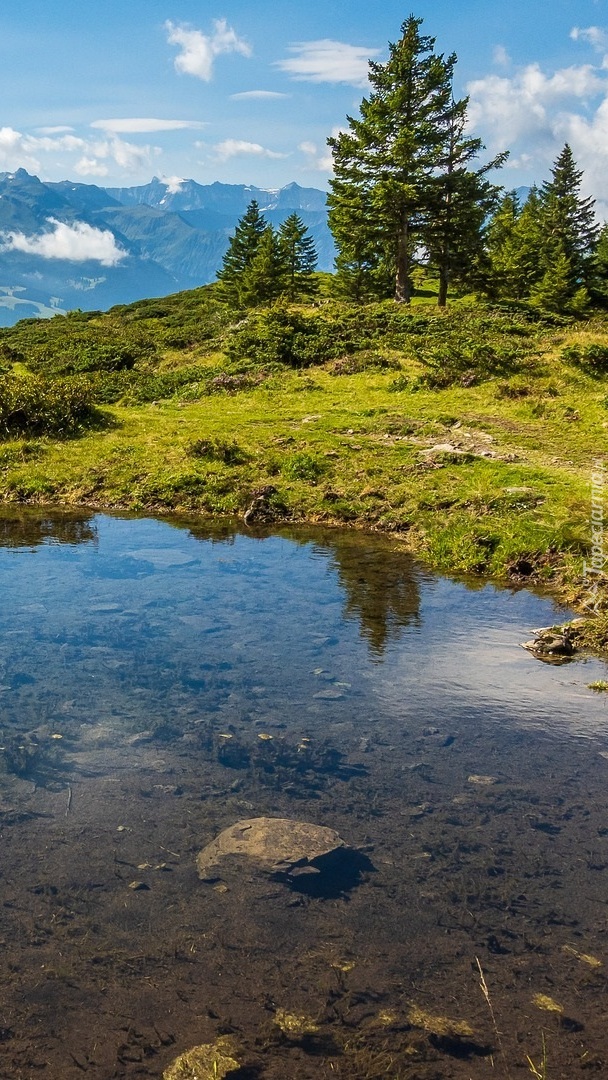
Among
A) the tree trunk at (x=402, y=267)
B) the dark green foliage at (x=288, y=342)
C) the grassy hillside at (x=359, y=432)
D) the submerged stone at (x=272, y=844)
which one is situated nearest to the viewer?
the submerged stone at (x=272, y=844)

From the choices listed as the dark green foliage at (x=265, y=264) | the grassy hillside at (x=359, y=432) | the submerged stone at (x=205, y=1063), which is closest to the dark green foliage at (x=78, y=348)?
the grassy hillside at (x=359, y=432)

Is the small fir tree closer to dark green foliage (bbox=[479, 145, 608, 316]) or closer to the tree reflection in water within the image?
dark green foliage (bbox=[479, 145, 608, 316])

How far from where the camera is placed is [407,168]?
175ft

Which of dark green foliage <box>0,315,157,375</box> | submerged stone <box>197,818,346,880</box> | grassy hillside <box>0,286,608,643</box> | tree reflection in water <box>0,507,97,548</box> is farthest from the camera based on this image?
dark green foliage <box>0,315,157,375</box>

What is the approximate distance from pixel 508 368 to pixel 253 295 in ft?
115

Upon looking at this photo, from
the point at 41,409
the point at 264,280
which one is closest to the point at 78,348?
the point at 264,280

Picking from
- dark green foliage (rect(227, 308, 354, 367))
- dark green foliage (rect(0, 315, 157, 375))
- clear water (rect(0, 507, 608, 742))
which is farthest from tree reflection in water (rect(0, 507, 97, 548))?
dark green foliage (rect(0, 315, 157, 375))

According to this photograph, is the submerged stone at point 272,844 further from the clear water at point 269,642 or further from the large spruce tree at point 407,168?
the large spruce tree at point 407,168

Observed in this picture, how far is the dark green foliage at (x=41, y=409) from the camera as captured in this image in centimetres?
2970

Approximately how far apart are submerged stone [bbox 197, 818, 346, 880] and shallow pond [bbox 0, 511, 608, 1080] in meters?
0.16

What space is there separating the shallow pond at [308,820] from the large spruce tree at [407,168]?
45951mm

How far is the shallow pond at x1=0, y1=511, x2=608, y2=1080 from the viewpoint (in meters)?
6.02

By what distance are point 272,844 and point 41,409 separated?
Answer: 25653mm

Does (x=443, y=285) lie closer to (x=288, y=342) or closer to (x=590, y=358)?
(x=288, y=342)
